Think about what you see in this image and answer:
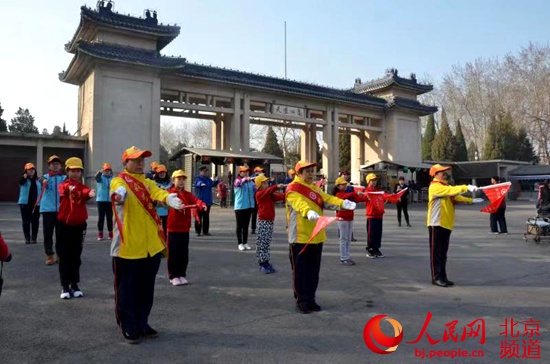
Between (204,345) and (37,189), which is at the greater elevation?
(37,189)

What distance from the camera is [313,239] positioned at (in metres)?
4.62

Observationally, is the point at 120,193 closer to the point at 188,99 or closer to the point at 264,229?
the point at 264,229

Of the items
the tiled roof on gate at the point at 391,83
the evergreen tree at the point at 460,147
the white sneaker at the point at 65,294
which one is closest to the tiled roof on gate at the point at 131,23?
the tiled roof on gate at the point at 391,83

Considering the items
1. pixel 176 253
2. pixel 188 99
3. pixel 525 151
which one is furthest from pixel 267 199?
pixel 525 151

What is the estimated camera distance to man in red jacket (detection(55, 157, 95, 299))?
505cm

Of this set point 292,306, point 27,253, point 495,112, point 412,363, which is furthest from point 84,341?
point 495,112

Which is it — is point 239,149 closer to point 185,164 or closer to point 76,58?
point 185,164

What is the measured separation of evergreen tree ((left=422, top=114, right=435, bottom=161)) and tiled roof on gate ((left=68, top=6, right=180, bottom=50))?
114ft

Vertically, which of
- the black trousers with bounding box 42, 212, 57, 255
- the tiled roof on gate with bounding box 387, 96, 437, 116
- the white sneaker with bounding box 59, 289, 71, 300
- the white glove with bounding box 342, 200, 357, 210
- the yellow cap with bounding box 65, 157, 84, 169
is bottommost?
the white sneaker with bounding box 59, 289, 71, 300

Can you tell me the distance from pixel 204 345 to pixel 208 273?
115 inches

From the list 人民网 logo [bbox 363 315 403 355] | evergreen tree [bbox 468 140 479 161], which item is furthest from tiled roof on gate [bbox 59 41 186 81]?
evergreen tree [bbox 468 140 479 161]

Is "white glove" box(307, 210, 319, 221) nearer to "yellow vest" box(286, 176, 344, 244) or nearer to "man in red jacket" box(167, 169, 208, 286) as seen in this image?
"yellow vest" box(286, 176, 344, 244)

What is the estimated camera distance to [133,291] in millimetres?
3781

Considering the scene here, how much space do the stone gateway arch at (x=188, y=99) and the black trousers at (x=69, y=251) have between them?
17279mm
